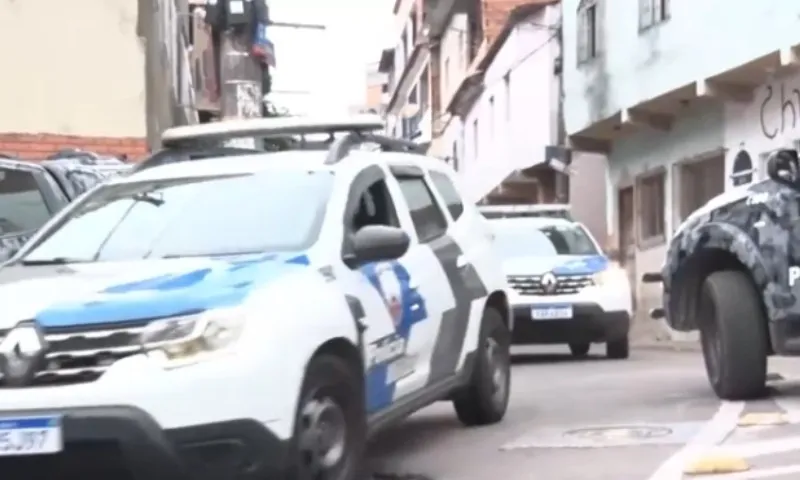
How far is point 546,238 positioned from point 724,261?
5542mm

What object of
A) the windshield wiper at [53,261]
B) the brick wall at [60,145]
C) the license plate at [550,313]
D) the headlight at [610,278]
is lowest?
the license plate at [550,313]

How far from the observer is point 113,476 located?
17.3 ft

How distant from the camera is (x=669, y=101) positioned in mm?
20719

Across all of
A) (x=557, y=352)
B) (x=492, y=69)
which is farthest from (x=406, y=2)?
(x=557, y=352)

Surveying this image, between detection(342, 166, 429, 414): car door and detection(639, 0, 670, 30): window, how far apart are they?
44.0 ft

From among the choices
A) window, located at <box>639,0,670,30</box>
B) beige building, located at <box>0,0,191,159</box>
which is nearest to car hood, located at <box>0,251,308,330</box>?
beige building, located at <box>0,0,191,159</box>

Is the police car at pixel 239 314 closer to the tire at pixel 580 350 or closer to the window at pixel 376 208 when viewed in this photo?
the window at pixel 376 208

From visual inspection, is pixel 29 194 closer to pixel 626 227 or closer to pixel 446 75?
pixel 626 227

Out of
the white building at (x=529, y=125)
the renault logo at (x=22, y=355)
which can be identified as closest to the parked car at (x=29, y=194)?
the renault logo at (x=22, y=355)

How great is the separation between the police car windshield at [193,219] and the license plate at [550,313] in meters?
7.22

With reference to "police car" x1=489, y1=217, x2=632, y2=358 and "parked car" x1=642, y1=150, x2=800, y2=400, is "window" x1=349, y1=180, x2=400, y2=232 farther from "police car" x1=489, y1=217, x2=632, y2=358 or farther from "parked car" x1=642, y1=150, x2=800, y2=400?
"police car" x1=489, y1=217, x2=632, y2=358

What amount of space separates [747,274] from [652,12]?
11.9 metres

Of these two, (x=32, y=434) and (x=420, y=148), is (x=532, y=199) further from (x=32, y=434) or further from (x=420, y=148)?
(x=32, y=434)

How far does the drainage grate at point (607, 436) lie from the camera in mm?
7945
